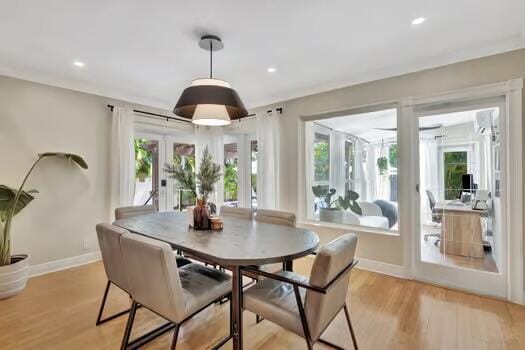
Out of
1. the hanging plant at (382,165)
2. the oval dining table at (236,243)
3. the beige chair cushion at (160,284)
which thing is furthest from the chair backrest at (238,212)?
the hanging plant at (382,165)

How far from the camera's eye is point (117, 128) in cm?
389

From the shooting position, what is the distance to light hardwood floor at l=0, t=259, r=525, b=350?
1975mm

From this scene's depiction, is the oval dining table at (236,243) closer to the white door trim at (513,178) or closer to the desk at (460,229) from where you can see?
the desk at (460,229)

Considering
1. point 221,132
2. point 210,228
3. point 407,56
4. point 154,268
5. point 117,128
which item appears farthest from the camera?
point 221,132

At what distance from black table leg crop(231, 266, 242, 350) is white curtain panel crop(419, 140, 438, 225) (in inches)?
97.8

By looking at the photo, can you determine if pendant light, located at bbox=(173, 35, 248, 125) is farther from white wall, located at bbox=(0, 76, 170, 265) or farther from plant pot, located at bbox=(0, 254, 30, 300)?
plant pot, located at bbox=(0, 254, 30, 300)

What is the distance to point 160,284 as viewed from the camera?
1537 millimetres

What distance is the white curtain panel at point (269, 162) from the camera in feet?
13.7

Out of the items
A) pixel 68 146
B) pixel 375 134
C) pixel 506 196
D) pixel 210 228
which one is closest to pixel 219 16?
pixel 210 228

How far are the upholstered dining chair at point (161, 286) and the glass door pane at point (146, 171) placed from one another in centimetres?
287

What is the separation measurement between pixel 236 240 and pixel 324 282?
2.55 feet

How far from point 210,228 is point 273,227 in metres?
0.57

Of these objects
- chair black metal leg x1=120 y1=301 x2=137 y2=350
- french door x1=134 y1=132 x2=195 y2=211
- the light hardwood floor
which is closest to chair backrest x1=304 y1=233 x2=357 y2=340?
the light hardwood floor

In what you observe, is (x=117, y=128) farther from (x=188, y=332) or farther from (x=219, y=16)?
(x=188, y=332)
